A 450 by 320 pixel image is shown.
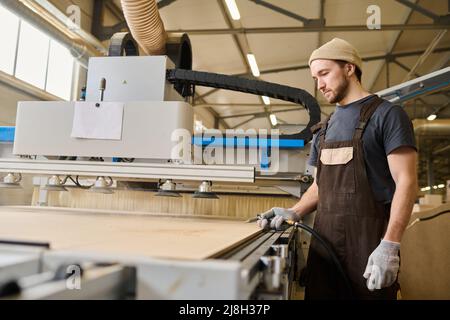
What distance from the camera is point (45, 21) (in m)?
3.24

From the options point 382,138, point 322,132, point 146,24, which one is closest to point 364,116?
point 382,138

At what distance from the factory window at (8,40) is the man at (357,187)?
3.43 metres

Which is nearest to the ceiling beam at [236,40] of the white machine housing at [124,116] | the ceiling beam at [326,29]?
the ceiling beam at [326,29]

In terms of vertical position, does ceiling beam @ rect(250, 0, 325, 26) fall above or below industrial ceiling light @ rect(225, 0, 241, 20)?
above

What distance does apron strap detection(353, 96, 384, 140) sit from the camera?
4.60ft

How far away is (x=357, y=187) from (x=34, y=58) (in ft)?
13.2

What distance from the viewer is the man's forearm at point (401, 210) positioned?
4.11 feet

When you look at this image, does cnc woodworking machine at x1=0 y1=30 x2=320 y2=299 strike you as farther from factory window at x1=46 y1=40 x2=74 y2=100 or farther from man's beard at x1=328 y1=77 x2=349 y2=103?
factory window at x1=46 y1=40 x2=74 y2=100

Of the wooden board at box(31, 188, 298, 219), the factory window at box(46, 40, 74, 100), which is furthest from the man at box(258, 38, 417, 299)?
the factory window at box(46, 40, 74, 100)

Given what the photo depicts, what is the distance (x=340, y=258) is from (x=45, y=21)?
10.3 feet

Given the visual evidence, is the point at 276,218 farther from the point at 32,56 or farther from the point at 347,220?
the point at 32,56

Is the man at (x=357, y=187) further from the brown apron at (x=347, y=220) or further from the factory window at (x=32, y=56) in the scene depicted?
the factory window at (x=32, y=56)
